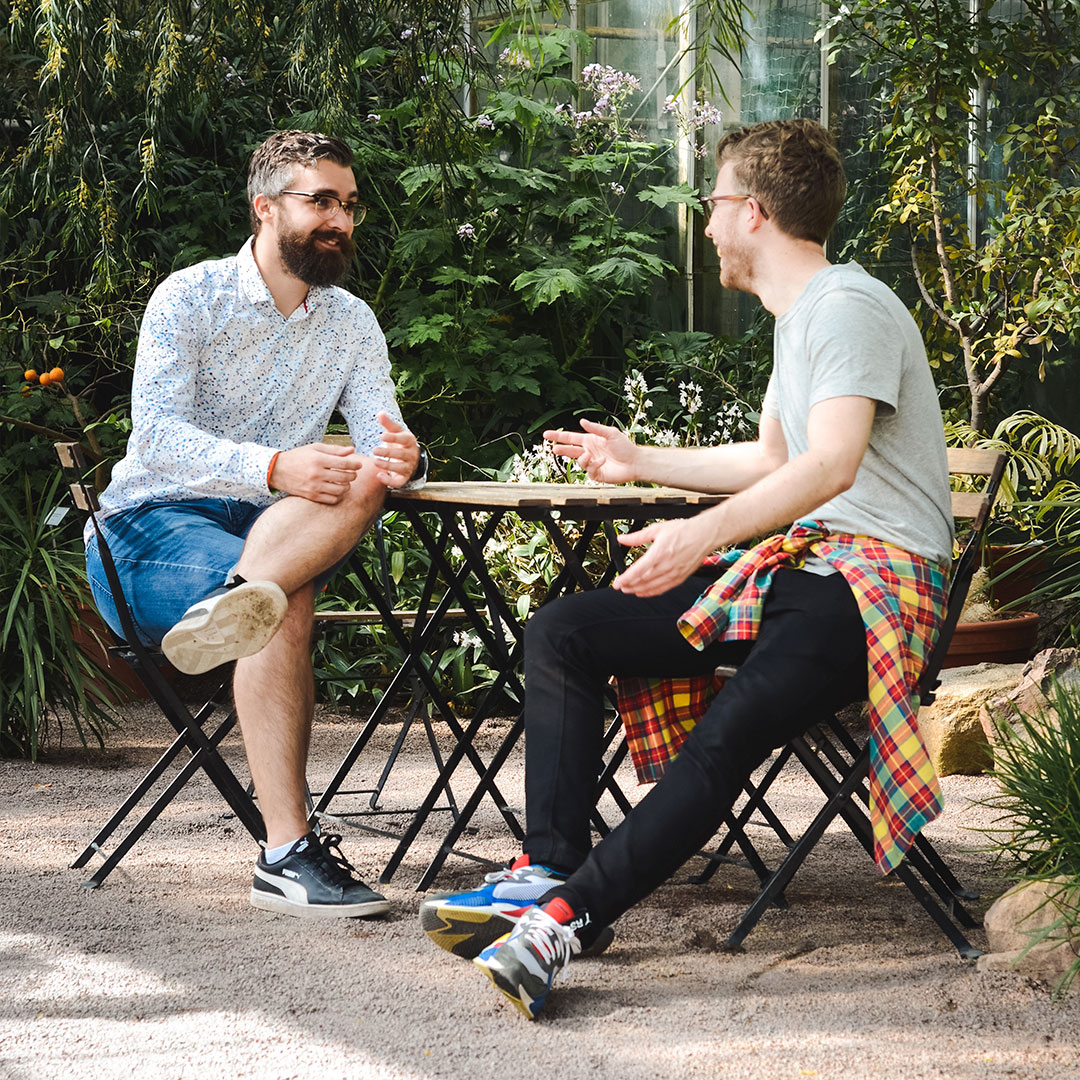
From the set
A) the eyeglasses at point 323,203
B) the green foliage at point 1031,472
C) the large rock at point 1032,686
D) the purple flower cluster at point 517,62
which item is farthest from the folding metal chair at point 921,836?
the purple flower cluster at point 517,62

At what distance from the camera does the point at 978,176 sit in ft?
19.1

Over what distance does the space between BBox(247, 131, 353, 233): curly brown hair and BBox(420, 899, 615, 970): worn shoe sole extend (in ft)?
5.54

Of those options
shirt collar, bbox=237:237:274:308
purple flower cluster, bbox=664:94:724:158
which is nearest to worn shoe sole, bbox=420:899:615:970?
shirt collar, bbox=237:237:274:308

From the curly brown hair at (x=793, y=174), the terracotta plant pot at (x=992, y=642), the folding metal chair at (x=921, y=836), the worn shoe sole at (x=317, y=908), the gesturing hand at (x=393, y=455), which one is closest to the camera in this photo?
the folding metal chair at (x=921, y=836)

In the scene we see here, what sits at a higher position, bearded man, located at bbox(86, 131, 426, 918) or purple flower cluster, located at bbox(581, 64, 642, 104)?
purple flower cluster, located at bbox(581, 64, 642, 104)

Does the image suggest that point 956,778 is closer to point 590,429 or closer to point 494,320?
point 590,429

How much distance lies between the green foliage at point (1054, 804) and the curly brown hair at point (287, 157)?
1928 millimetres

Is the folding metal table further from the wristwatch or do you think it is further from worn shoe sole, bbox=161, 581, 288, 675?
worn shoe sole, bbox=161, 581, 288, 675

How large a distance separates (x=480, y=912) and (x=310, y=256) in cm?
161

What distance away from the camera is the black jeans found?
2.18 meters

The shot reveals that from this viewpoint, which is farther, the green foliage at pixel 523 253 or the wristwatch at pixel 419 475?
the green foliage at pixel 523 253

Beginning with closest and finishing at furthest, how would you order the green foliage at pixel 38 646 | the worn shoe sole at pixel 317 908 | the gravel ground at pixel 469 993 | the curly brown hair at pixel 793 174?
the gravel ground at pixel 469 993
the curly brown hair at pixel 793 174
the worn shoe sole at pixel 317 908
the green foliage at pixel 38 646

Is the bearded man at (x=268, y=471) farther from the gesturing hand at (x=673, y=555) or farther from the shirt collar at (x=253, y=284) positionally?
the gesturing hand at (x=673, y=555)

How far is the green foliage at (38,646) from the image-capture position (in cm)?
413
